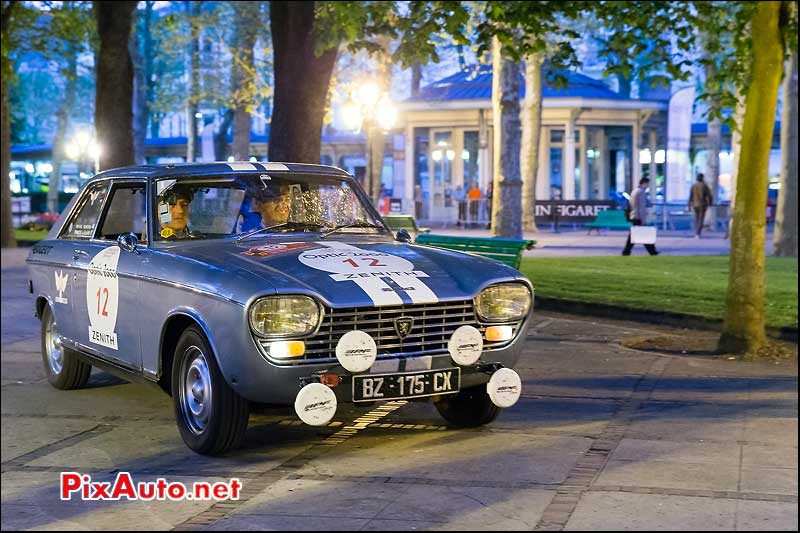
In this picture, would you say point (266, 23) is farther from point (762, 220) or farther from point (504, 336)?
point (504, 336)

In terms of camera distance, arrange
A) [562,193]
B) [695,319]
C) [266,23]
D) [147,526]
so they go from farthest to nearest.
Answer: [266,23] → [562,193] → [695,319] → [147,526]

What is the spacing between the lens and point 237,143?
47.5m

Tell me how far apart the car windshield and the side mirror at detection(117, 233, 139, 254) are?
16 centimetres

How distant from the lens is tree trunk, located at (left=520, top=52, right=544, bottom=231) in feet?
116

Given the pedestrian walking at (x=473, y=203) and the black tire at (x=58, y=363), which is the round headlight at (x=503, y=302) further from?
the pedestrian walking at (x=473, y=203)

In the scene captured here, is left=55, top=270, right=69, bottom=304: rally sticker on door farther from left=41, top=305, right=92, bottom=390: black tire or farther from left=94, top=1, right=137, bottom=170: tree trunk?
left=94, top=1, right=137, bottom=170: tree trunk

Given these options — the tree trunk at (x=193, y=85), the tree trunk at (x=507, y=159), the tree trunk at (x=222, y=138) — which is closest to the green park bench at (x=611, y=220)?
the tree trunk at (x=507, y=159)

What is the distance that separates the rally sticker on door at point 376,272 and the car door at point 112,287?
1345 millimetres

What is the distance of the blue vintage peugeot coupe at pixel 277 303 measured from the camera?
21.4ft

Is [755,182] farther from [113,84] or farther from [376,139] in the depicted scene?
[376,139]

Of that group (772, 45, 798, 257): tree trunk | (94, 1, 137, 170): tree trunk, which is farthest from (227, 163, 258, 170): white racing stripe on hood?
(772, 45, 798, 257): tree trunk

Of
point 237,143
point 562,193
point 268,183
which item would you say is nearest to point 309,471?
point 268,183

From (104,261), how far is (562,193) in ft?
118

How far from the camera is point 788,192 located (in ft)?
78.2
